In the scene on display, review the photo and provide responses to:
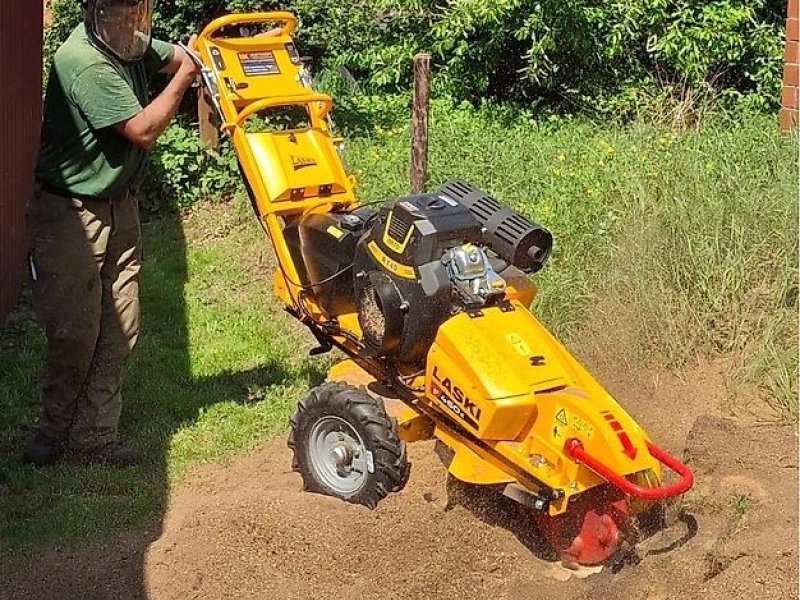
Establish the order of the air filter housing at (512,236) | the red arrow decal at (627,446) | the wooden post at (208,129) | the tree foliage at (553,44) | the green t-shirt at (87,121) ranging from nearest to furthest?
1. the red arrow decal at (627,446)
2. the air filter housing at (512,236)
3. the green t-shirt at (87,121)
4. the wooden post at (208,129)
5. the tree foliage at (553,44)

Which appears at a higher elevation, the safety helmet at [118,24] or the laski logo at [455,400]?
the safety helmet at [118,24]

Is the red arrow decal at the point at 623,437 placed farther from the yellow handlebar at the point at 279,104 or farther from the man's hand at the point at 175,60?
the man's hand at the point at 175,60

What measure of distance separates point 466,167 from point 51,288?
129 inches

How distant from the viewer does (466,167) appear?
7496 millimetres

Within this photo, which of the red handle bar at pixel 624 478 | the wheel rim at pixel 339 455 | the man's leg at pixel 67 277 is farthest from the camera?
the man's leg at pixel 67 277

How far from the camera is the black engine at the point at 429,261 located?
166 inches

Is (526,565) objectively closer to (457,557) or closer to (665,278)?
(457,557)

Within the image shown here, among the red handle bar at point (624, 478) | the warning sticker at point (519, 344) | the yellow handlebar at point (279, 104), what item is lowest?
the red handle bar at point (624, 478)

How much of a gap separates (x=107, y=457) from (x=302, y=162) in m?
1.61

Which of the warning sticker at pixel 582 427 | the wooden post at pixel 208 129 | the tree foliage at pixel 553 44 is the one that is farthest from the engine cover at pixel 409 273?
the tree foliage at pixel 553 44

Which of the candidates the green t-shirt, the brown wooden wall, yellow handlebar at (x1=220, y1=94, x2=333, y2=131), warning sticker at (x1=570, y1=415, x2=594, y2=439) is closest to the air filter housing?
warning sticker at (x1=570, y1=415, x2=594, y2=439)

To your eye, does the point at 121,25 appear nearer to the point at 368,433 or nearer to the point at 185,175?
the point at 368,433

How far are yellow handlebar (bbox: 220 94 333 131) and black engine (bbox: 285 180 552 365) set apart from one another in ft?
2.45

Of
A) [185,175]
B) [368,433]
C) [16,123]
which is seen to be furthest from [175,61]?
[185,175]
